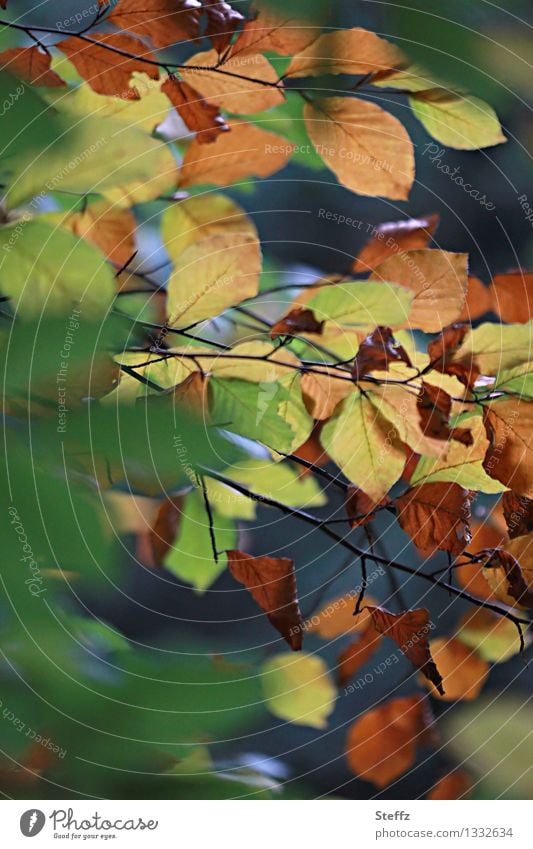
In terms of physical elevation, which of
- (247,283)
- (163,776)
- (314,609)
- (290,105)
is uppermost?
(290,105)

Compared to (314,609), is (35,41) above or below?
above

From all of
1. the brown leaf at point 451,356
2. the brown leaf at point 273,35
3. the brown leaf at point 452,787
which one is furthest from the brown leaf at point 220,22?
the brown leaf at point 452,787

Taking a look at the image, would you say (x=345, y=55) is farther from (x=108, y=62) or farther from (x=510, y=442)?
(x=510, y=442)

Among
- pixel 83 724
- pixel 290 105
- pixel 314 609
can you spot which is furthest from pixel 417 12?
pixel 83 724
